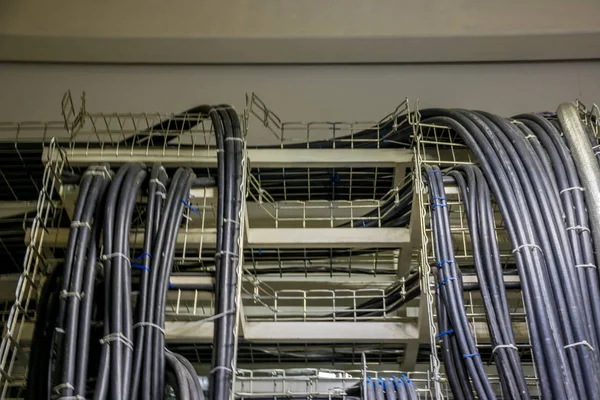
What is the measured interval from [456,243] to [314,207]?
44cm

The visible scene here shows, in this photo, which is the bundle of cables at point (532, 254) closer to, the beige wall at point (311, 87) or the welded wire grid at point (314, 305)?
the welded wire grid at point (314, 305)

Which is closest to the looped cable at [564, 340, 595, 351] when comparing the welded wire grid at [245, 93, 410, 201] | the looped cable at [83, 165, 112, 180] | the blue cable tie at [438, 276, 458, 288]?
the blue cable tie at [438, 276, 458, 288]

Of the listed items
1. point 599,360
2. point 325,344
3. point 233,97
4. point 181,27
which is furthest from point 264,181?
point 599,360

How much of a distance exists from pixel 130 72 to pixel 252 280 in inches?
47.5

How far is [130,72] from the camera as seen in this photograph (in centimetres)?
292

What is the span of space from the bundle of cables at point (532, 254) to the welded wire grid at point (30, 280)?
941 millimetres

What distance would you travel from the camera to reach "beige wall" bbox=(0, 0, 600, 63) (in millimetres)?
2805

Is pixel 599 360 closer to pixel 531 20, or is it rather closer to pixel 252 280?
pixel 252 280

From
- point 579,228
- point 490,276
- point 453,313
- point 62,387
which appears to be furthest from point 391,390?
point 62,387

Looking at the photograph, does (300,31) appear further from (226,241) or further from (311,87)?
(226,241)

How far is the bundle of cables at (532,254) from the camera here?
1410 millimetres

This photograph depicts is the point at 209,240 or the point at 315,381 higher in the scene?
the point at 209,240

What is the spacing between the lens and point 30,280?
65.5 inches

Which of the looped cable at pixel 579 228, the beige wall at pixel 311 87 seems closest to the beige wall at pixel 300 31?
the beige wall at pixel 311 87
